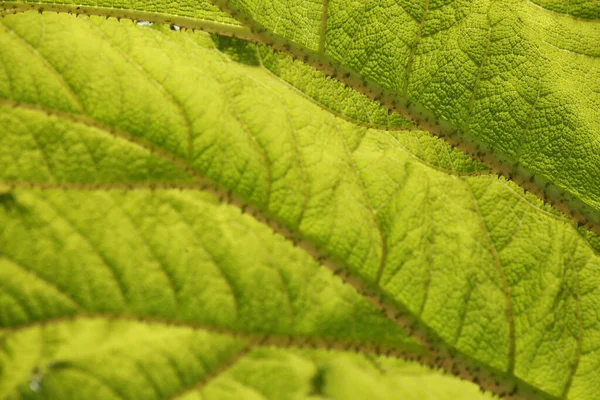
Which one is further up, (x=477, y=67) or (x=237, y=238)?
(x=477, y=67)

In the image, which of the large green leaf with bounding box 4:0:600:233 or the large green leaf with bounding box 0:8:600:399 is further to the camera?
the large green leaf with bounding box 4:0:600:233

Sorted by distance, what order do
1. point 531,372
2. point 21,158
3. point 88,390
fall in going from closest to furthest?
point 88,390 → point 21,158 → point 531,372

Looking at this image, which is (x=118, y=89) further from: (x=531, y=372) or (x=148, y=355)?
(x=531, y=372)

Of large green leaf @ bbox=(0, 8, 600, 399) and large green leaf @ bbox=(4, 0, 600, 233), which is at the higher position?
large green leaf @ bbox=(4, 0, 600, 233)

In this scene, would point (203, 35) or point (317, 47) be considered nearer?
point (203, 35)

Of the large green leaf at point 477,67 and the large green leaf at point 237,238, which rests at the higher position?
the large green leaf at point 477,67

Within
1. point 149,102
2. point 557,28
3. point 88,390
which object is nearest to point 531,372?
point 557,28

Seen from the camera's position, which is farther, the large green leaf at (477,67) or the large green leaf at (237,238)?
the large green leaf at (477,67)

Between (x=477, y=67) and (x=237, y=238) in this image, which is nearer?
(x=237, y=238)
